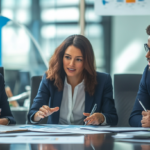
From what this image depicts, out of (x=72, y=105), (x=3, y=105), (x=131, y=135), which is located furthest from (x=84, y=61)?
(x=131, y=135)

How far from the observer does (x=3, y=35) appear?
9.42 ft

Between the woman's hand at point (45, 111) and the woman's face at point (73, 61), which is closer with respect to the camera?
the woman's hand at point (45, 111)

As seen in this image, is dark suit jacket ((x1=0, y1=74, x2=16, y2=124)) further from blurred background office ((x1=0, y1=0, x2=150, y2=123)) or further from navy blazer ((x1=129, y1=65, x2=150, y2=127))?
blurred background office ((x1=0, y1=0, x2=150, y2=123))

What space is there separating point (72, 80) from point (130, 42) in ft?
4.25

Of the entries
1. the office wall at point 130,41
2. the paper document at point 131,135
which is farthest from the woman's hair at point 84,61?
the office wall at point 130,41

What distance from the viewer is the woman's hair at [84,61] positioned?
1745mm

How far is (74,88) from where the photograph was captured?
5.88 ft

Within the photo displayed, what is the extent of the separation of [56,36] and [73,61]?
1.31 metres

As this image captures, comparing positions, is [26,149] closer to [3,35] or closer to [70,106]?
[70,106]

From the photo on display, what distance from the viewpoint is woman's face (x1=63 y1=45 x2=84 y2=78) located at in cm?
171

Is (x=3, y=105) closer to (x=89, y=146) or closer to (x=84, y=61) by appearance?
(x=84, y=61)

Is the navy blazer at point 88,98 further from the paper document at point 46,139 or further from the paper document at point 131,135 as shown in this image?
the paper document at point 46,139

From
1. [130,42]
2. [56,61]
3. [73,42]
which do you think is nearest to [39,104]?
[56,61]

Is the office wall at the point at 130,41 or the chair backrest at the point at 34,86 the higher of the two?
the office wall at the point at 130,41
